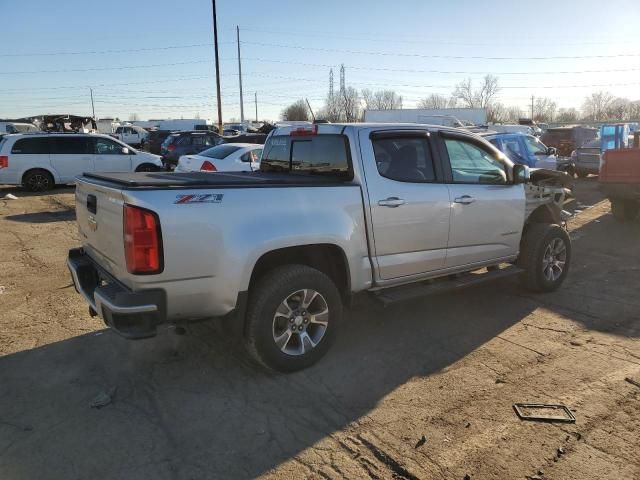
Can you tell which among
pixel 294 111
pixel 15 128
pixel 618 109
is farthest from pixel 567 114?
pixel 15 128

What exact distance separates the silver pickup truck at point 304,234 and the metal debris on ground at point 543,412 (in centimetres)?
134

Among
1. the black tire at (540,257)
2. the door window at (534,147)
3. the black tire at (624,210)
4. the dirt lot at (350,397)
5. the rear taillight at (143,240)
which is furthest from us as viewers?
the door window at (534,147)

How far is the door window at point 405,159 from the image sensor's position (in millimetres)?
4543

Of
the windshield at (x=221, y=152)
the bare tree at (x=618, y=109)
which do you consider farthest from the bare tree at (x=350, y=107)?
the bare tree at (x=618, y=109)

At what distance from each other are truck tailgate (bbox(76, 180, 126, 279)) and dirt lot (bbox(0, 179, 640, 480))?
3.01 ft

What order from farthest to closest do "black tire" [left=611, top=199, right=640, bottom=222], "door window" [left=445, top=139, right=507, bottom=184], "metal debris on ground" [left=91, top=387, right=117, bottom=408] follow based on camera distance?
"black tire" [left=611, top=199, right=640, bottom=222], "door window" [left=445, top=139, right=507, bottom=184], "metal debris on ground" [left=91, top=387, right=117, bottom=408]

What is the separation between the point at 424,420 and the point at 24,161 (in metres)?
15.5

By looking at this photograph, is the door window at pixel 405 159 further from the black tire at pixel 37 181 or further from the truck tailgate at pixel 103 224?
the black tire at pixel 37 181

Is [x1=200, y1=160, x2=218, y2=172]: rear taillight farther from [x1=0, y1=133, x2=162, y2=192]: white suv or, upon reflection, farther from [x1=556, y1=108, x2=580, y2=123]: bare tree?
[x1=556, y1=108, x2=580, y2=123]: bare tree

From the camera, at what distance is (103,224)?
378cm

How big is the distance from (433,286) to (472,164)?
4.37ft

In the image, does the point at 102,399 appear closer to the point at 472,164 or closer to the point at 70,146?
the point at 472,164

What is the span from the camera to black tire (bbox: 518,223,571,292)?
5855mm

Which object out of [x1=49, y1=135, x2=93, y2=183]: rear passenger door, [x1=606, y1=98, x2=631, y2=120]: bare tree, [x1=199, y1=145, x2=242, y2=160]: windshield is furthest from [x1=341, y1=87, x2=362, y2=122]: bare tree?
[x1=606, y1=98, x2=631, y2=120]: bare tree
